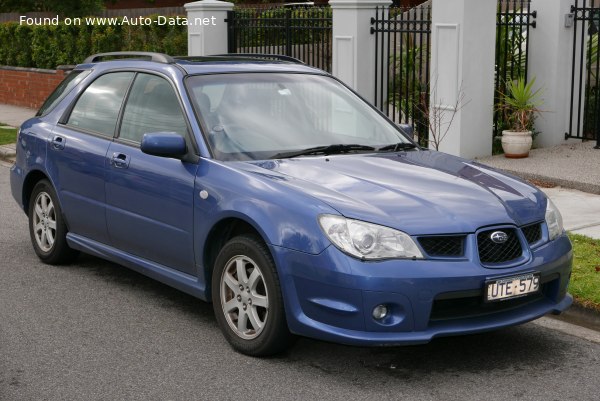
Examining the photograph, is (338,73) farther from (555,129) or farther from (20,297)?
(20,297)

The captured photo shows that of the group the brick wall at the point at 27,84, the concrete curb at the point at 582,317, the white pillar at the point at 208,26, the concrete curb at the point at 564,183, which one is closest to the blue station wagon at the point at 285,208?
the concrete curb at the point at 582,317

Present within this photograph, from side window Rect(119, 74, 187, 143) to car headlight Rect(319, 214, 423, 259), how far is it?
162 centimetres

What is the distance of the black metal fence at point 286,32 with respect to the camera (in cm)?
1608

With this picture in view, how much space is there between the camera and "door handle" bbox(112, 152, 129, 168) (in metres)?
6.77

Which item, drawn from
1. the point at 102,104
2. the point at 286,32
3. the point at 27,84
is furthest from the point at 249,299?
the point at 27,84

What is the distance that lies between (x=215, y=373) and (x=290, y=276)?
67 centimetres

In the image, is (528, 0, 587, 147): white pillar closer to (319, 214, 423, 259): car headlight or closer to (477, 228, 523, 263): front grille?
(477, 228, 523, 263): front grille

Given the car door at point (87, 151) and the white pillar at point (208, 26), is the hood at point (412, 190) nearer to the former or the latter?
the car door at point (87, 151)

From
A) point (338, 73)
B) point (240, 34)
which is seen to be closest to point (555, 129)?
point (338, 73)

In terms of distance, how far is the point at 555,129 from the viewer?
1323cm

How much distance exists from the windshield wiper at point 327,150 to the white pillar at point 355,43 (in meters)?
7.83

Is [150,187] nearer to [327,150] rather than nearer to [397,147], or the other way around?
[327,150]

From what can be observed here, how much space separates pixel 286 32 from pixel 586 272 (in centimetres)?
1014

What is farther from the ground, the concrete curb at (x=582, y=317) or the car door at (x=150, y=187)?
the car door at (x=150, y=187)
